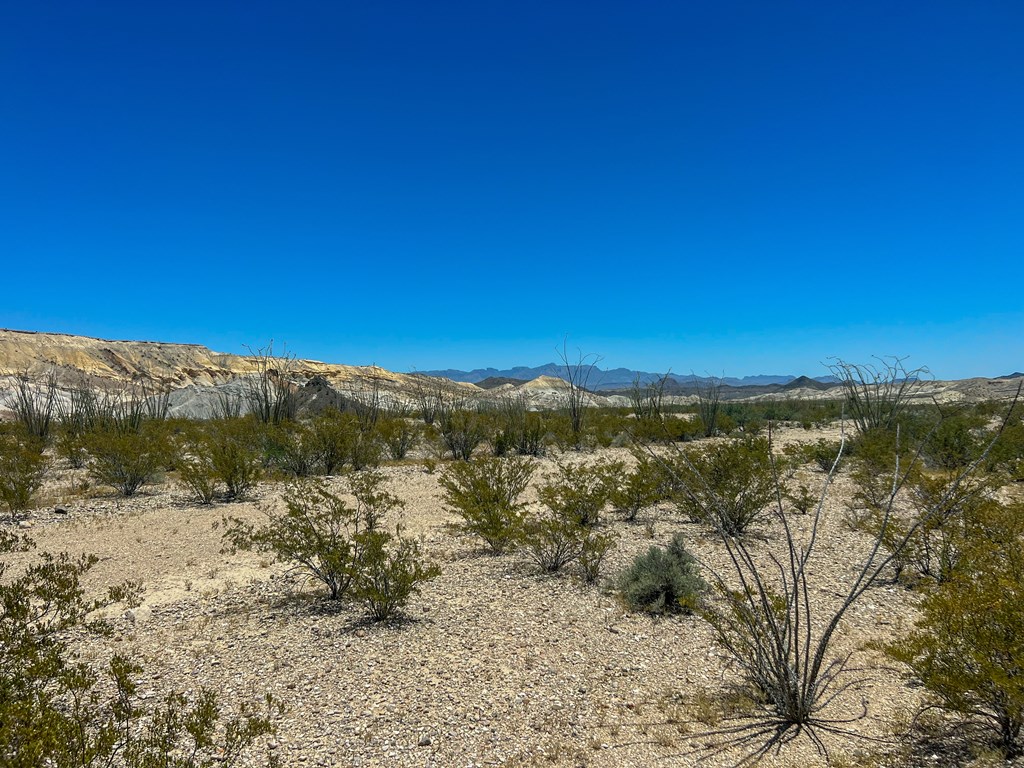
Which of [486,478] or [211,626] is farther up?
[486,478]

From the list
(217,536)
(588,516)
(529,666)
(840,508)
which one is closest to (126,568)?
(217,536)

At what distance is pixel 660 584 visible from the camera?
6414mm

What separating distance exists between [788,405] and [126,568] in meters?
38.6

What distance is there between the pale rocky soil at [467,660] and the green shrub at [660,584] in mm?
216

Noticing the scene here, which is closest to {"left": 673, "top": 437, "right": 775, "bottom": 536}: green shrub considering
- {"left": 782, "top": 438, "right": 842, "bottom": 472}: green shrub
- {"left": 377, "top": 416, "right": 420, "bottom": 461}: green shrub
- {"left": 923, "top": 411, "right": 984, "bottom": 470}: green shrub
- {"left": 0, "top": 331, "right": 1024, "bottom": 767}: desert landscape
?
{"left": 0, "top": 331, "right": 1024, "bottom": 767}: desert landscape

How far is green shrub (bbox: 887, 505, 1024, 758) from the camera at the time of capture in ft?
11.2

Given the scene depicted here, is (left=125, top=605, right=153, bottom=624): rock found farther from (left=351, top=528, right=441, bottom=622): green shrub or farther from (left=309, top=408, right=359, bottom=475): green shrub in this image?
(left=309, top=408, right=359, bottom=475): green shrub

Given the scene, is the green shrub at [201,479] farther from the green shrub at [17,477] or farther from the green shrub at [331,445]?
the green shrub at [331,445]

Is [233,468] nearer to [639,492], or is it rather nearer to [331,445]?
[331,445]

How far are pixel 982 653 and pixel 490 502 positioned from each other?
6672mm

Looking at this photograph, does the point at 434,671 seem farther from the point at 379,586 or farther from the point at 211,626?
the point at 211,626

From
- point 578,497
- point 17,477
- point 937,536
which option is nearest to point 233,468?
point 17,477

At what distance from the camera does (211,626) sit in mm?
6012

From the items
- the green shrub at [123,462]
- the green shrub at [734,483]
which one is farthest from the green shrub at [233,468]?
the green shrub at [734,483]
